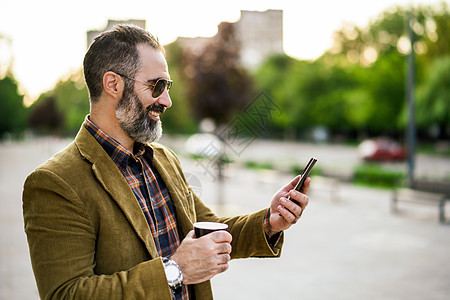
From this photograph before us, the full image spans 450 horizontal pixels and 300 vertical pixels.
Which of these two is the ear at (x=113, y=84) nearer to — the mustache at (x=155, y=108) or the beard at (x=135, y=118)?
the beard at (x=135, y=118)

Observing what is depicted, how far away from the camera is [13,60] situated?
93.7 feet

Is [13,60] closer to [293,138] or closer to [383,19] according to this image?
[293,138]

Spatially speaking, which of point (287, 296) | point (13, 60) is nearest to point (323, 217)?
point (287, 296)

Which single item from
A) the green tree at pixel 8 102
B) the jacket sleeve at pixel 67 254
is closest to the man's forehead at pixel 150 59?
the jacket sleeve at pixel 67 254

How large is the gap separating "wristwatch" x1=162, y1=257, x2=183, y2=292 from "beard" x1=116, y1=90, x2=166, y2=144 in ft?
1.82

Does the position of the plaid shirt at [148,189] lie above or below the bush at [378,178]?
above

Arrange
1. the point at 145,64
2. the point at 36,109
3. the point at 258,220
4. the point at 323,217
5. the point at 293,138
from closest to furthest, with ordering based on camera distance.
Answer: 1. the point at 145,64
2. the point at 258,220
3. the point at 323,217
4. the point at 293,138
5. the point at 36,109

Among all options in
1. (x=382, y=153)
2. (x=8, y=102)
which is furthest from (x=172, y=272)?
(x=8, y=102)

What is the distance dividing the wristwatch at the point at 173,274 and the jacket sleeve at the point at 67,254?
3cm

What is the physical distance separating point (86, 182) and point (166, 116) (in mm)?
22025

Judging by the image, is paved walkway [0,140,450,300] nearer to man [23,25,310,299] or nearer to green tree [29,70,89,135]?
man [23,25,310,299]

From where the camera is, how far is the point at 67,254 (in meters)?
1.39

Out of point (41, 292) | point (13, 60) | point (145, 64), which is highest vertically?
point (13, 60)

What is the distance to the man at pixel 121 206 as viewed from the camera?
4.58 ft
